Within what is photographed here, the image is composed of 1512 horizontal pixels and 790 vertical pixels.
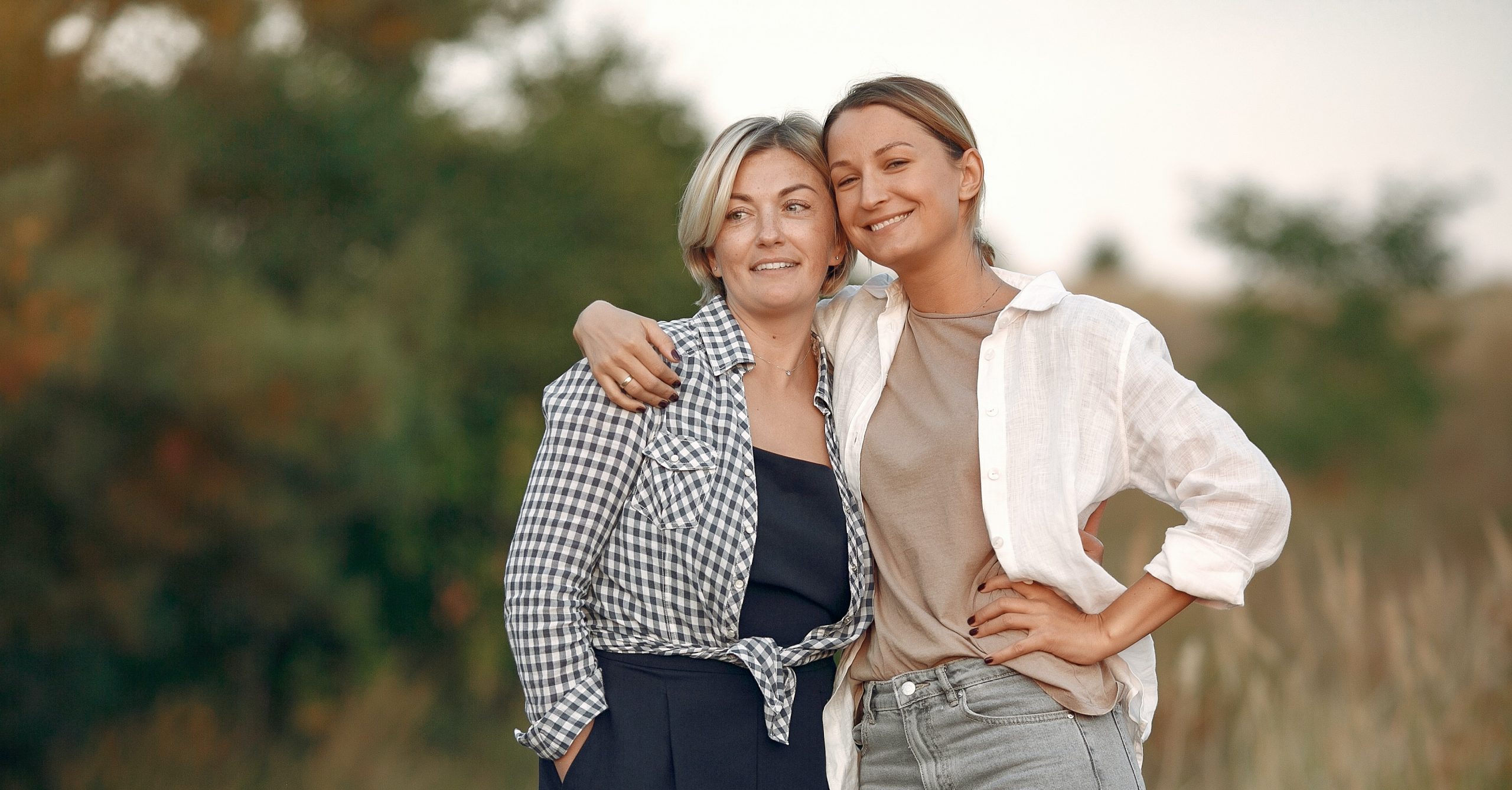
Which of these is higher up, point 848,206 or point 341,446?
point 848,206

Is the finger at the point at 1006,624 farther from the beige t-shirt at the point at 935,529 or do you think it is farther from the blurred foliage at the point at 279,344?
the blurred foliage at the point at 279,344

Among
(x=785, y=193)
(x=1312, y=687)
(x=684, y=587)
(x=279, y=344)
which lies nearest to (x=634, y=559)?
(x=684, y=587)

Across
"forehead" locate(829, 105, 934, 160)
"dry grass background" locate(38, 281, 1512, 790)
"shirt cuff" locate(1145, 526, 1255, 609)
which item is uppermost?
"forehead" locate(829, 105, 934, 160)

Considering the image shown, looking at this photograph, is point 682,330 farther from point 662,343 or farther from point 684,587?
point 684,587

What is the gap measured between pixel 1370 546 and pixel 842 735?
8.09m

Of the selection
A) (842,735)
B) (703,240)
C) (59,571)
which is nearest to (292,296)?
(59,571)

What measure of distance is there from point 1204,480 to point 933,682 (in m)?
0.59

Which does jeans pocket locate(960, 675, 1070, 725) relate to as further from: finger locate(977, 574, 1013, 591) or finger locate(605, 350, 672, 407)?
finger locate(605, 350, 672, 407)

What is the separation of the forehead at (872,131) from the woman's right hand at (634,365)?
1.72ft

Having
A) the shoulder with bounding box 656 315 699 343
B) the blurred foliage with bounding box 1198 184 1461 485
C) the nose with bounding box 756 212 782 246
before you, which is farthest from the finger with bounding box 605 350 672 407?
the blurred foliage with bounding box 1198 184 1461 485

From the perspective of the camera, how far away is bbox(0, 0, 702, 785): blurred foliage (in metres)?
5.16

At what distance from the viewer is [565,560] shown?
2.20m

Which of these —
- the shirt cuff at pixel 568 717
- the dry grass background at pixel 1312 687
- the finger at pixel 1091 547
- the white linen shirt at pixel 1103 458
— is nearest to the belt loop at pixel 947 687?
the white linen shirt at pixel 1103 458

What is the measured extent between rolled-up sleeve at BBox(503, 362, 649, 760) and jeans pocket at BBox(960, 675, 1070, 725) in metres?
0.68
